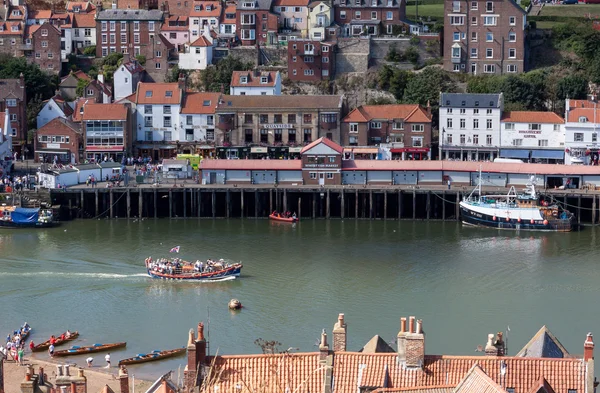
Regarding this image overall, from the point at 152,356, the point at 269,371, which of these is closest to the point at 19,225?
the point at 152,356

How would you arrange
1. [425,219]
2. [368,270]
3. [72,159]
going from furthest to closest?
1. [72,159]
2. [425,219]
3. [368,270]

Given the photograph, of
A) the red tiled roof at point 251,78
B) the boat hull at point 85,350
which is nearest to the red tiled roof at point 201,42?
the red tiled roof at point 251,78

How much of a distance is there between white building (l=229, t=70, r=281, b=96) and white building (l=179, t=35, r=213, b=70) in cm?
684

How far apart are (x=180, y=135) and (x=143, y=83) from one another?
5.68 m

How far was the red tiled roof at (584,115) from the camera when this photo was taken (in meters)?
101

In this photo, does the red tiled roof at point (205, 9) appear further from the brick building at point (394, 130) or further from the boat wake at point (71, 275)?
the boat wake at point (71, 275)

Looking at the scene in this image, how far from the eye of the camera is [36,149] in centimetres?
10606

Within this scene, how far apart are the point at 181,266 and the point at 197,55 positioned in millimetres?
47655

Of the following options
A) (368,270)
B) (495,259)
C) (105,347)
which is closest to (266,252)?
(368,270)

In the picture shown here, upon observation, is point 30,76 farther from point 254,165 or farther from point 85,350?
point 85,350

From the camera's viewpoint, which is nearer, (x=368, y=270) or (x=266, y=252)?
(x=368, y=270)

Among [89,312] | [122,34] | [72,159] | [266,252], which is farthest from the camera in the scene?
[122,34]

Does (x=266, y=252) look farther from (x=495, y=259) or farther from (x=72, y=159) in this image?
(x=72, y=159)

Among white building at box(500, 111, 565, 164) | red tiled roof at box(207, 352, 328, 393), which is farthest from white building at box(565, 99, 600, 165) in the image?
red tiled roof at box(207, 352, 328, 393)
